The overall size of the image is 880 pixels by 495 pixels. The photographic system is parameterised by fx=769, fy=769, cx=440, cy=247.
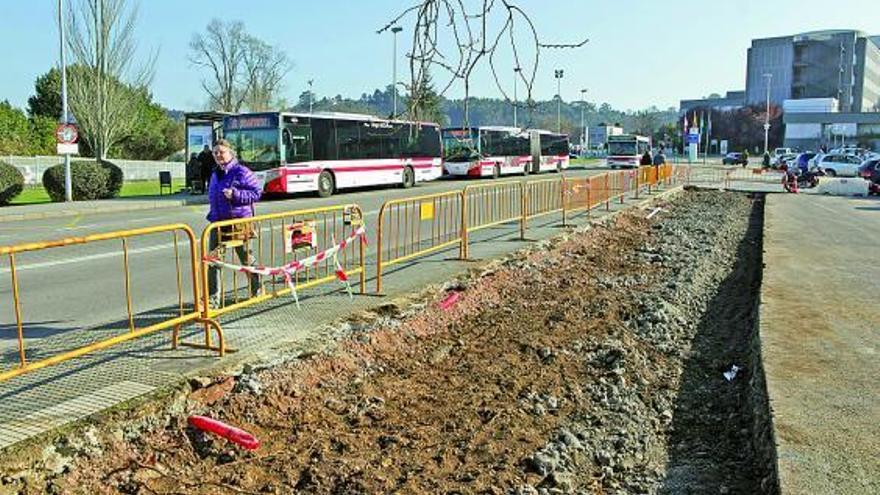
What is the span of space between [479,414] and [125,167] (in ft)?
145

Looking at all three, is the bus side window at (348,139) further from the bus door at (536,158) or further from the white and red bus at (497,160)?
the bus door at (536,158)

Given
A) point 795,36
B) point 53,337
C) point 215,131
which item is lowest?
point 53,337

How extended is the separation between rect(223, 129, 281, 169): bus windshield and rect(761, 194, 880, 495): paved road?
15791 millimetres

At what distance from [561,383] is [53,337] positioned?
4.46 meters

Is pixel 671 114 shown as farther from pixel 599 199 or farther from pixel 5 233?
pixel 5 233

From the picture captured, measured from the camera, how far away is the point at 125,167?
45344 millimetres

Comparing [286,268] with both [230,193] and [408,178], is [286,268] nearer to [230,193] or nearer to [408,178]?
[230,193]


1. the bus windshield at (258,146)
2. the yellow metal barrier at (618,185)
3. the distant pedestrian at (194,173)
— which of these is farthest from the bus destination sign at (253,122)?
the yellow metal barrier at (618,185)

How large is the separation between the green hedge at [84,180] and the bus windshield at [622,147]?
38693 mm

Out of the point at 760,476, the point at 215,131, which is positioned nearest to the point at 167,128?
the point at 215,131

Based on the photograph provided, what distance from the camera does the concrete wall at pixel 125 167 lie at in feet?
125

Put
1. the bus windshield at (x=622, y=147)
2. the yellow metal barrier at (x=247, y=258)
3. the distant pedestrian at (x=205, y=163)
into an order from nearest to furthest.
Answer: the yellow metal barrier at (x=247, y=258) < the distant pedestrian at (x=205, y=163) < the bus windshield at (x=622, y=147)

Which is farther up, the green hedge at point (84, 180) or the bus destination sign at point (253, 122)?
the bus destination sign at point (253, 122)

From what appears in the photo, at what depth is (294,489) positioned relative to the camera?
14.5 feet
